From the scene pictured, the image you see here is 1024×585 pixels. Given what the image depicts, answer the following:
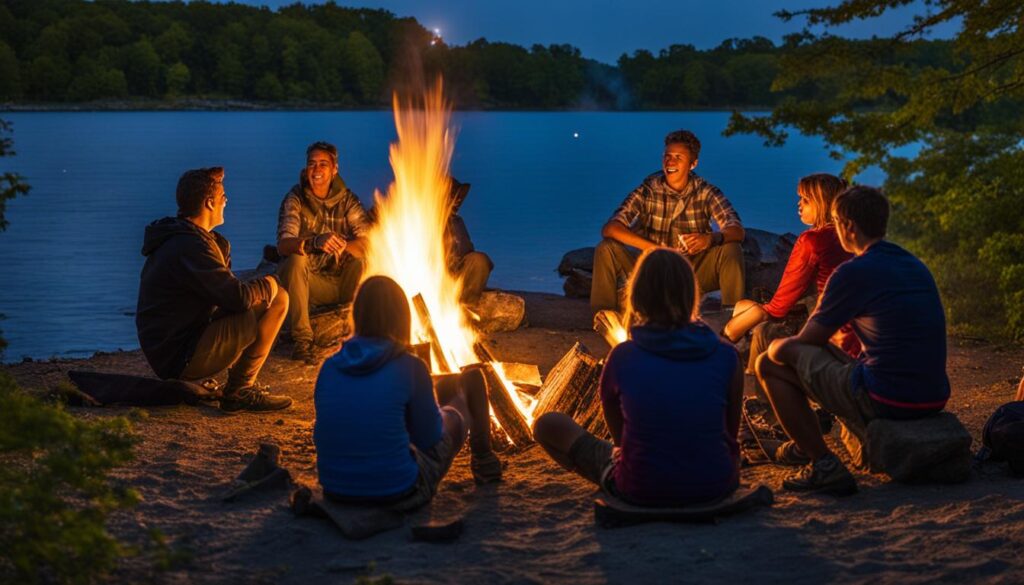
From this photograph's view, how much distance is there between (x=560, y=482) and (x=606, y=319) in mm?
1984

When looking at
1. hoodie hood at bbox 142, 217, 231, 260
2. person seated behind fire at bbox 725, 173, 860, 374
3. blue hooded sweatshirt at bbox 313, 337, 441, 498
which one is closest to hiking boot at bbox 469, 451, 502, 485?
blue hooded sweatshirt at bbox 313, 337, 441, 498

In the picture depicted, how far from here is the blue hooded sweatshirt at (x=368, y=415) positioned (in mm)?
5004

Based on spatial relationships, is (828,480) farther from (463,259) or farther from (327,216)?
(327,216)

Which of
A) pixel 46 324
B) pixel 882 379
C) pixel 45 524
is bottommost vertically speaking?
pixel 46 324

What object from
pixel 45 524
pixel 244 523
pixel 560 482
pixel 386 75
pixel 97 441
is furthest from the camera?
pixel 386 75

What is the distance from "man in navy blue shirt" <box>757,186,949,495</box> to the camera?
5398 mm

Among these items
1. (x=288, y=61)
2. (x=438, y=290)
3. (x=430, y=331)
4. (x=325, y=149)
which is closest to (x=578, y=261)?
(x=325, y=149)

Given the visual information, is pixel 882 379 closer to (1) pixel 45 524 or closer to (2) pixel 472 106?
(1) pixel 45 524

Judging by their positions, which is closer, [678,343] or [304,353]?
[678,343]

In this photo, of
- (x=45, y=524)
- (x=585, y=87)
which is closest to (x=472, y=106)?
(x=585, y=87)

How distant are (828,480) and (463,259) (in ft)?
18.4

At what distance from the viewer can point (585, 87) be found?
144750 mm

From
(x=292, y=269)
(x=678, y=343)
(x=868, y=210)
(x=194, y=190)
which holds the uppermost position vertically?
(x=868, y=210)

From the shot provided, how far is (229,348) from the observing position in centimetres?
752
